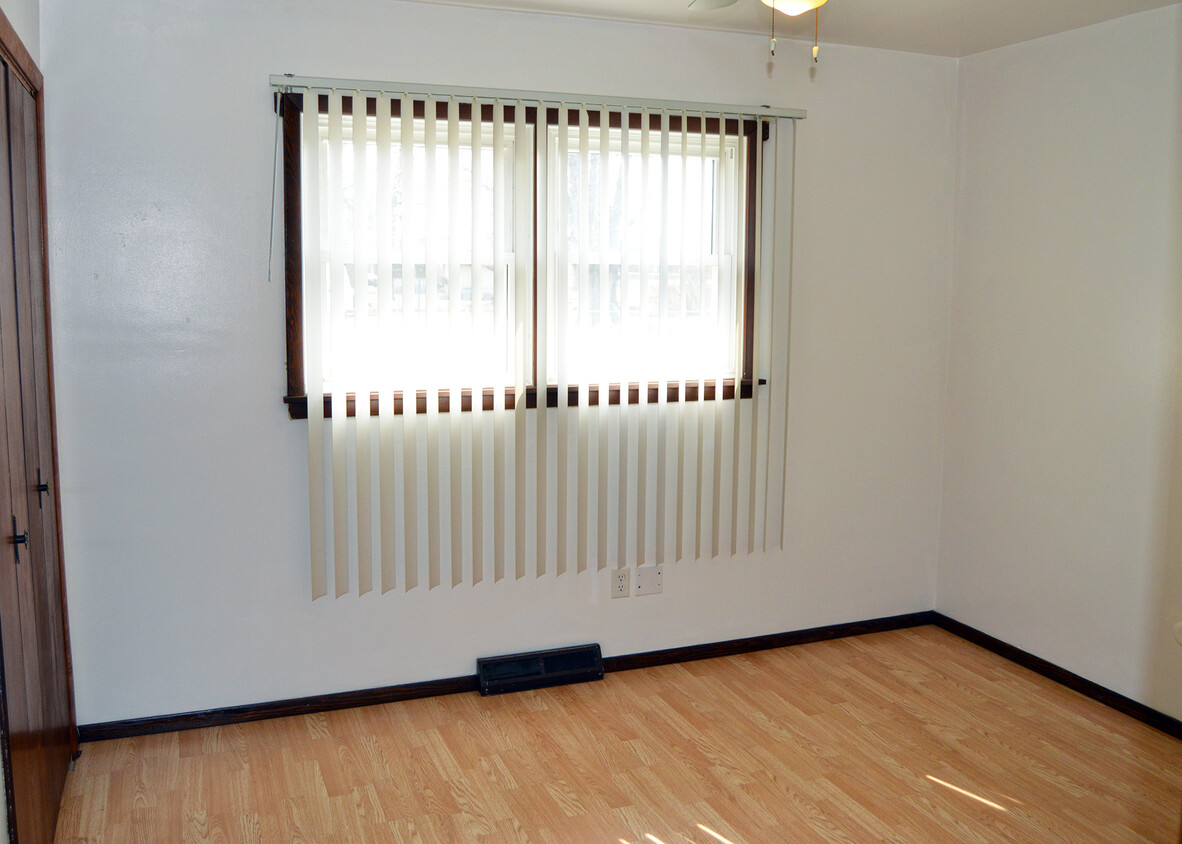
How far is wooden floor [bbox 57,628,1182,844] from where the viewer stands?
254cm

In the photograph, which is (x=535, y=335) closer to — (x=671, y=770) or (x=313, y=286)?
(x=313, y=286)

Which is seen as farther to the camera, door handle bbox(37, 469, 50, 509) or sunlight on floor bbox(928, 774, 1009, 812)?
sunlight on floor bbox(928, 774, 1009, 812)

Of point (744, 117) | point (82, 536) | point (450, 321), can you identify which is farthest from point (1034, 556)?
point (82, 536)

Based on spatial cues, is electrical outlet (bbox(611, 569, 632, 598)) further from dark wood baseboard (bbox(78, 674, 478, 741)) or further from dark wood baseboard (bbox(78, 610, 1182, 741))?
dark wood baseboard (bbox(78, 674, 478, 741))

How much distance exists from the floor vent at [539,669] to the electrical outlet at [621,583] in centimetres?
22

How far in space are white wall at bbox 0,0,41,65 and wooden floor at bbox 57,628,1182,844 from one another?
6.87 feet

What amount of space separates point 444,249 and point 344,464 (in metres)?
0.80

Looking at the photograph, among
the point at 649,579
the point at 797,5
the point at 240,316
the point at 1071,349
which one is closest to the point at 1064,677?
the point at 1071,349

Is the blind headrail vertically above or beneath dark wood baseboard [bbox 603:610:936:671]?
above

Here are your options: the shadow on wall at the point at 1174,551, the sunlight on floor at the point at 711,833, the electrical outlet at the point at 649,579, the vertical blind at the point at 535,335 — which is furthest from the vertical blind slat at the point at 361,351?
the shadow on wall at the point at 1174,551

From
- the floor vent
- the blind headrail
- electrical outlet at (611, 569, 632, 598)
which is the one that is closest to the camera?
the blind headrail

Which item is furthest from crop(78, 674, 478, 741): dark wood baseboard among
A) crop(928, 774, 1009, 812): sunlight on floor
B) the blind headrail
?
the blind headrail

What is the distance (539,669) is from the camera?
345cm

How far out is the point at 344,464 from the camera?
310 centimetres
